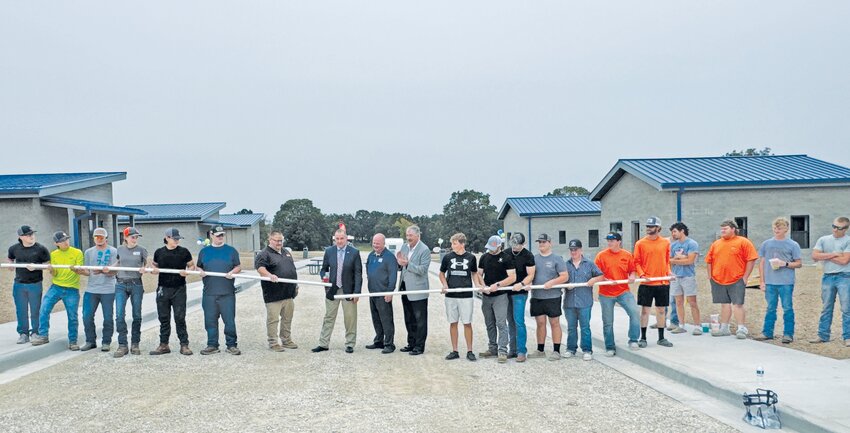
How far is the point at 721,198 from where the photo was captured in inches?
1018

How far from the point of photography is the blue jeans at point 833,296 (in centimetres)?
927

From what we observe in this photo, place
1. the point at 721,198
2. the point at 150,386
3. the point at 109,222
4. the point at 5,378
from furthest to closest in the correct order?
1. the point at 109,222
2. the point at 721,198
3. the point at 5,378
4. the point at 150,386

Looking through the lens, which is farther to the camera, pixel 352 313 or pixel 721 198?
pixel 721 198

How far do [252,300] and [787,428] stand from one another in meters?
16.4

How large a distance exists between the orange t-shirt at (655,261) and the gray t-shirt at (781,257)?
149cm

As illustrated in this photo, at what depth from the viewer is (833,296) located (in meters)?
9.50

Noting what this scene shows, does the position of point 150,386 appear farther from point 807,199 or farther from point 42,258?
point 807,199

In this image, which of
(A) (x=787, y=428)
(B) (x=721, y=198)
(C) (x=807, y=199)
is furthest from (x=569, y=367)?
(C) (x=807, y=199)

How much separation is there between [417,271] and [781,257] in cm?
534

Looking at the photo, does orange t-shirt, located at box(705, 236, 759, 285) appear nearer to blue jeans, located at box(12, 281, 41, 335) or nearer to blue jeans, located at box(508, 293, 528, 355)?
blue jeans, located at box(508, 293, 528, 355)

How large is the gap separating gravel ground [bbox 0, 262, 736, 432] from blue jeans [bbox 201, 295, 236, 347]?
1.07ft

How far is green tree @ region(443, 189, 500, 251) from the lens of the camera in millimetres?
74250

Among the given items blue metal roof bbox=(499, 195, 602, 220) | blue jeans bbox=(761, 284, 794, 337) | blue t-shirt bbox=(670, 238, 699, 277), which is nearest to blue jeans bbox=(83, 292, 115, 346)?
blue t-shirt bbox=(670, 238, 699, 277)

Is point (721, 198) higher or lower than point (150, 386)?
higher
